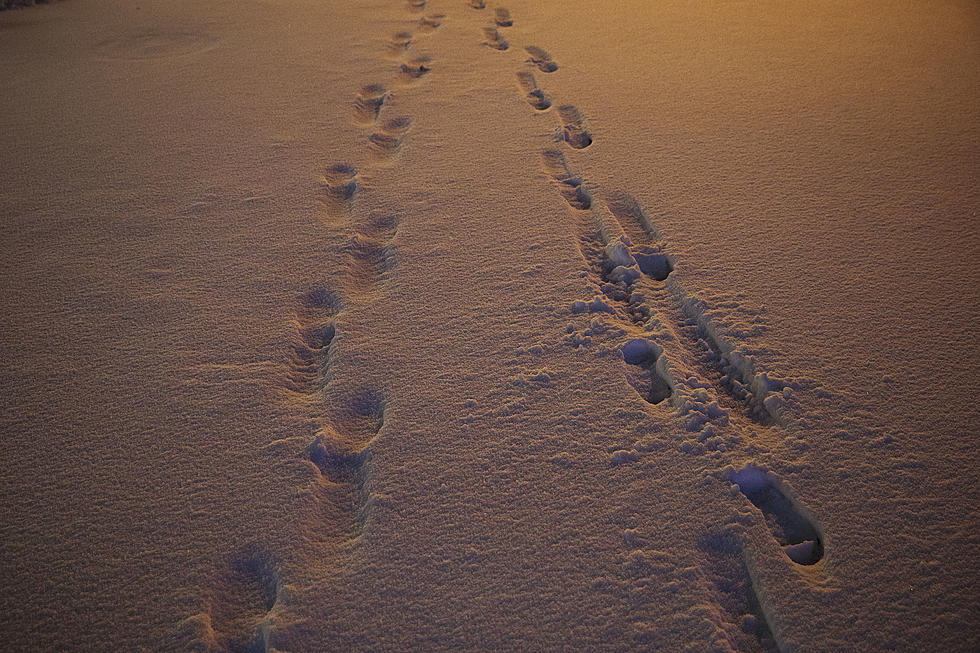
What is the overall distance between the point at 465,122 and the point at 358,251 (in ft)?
2.38

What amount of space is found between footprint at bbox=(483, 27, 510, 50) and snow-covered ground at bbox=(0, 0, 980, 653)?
1.15 ft

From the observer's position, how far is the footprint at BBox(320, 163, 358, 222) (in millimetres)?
1606

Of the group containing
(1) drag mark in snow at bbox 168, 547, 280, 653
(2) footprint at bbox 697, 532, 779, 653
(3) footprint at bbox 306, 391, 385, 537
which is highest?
(2) footprint at bbox 697, 532, 779, 653

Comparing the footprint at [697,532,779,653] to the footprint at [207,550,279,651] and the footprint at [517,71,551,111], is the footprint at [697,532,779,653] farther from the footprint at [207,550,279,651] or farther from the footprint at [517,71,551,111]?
the footprint at [517,71,551,111]

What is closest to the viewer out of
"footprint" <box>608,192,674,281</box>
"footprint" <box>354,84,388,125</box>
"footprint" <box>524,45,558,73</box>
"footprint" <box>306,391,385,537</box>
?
"footprint" <box>306,391,385,537</box>

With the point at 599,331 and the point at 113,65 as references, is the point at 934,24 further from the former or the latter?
the point at 113,65

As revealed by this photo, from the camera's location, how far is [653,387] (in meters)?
1.13

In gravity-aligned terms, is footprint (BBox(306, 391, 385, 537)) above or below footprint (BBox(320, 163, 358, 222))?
below

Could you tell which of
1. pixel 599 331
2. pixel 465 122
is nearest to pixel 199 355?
pixel 599 331

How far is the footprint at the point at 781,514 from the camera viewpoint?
0.89 metres

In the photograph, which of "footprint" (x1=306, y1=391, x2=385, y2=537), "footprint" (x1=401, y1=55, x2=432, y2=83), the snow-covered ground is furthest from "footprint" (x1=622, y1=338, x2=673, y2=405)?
"footprint" (x1=401, y1=55, x2=432, y2=83)

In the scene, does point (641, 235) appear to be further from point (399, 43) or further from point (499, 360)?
point (399, 43)

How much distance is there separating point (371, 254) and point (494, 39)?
5.08 feet

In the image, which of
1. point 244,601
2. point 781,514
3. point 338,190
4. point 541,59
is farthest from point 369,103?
point 781,514
